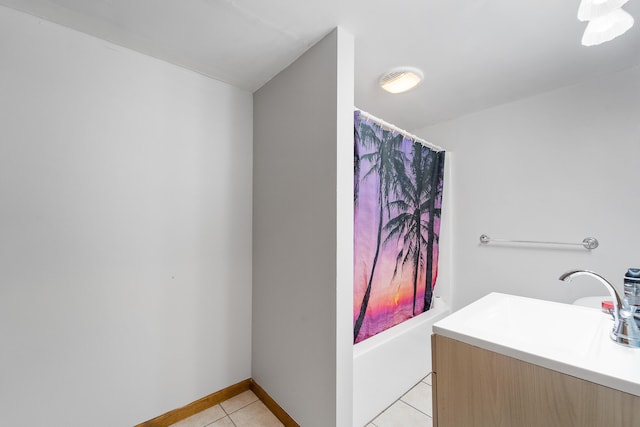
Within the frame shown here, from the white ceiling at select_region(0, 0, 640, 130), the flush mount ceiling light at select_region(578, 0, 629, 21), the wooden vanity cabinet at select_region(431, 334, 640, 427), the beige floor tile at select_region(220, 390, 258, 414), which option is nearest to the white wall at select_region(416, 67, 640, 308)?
the white ceiling at select_region(0, 0, 640, 130)

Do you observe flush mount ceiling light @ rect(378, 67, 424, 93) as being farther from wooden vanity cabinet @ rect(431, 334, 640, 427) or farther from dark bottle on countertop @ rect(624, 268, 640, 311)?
wooden vanity cabinet @ rect(431, 334, 640, 427)

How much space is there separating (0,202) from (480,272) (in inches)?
124

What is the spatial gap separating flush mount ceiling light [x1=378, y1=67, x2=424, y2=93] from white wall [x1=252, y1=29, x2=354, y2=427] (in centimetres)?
48

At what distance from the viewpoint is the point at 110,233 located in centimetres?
140

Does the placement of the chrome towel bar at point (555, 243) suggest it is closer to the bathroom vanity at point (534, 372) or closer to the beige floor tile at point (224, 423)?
the bathroom vanity at point (534, 372)

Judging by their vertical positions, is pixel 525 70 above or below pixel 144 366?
above

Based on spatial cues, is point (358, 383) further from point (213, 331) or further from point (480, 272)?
point (480, 272)

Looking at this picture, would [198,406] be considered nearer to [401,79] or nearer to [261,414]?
[261,414]

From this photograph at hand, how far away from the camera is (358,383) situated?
1444 millimetres

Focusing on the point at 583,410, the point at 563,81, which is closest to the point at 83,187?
the point at 583,410

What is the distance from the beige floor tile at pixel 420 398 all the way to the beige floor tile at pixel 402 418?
47 mm

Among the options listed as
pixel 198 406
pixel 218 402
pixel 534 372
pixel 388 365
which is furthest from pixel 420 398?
pixel 198 406

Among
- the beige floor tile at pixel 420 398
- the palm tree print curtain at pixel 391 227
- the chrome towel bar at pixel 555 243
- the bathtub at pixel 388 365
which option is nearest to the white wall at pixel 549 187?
the chrome towel bar at pixel 555 243

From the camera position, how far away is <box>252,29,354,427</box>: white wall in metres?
1.31
